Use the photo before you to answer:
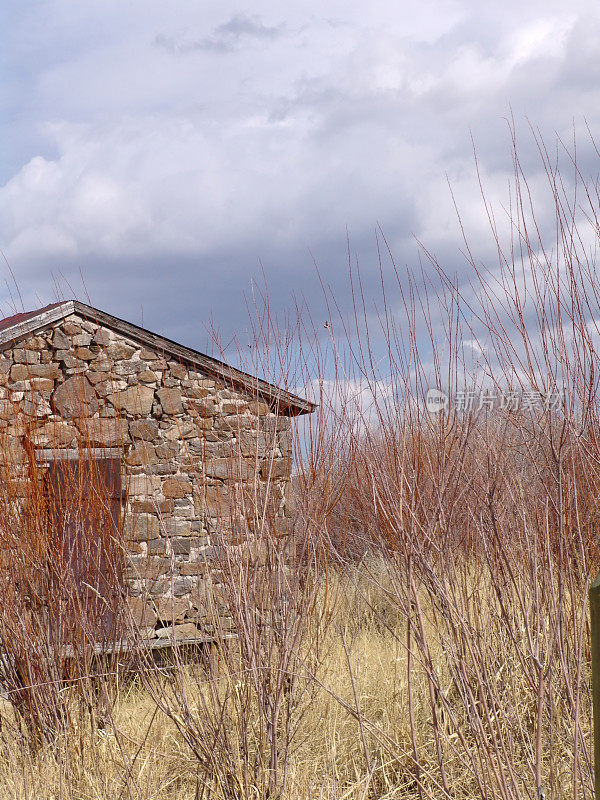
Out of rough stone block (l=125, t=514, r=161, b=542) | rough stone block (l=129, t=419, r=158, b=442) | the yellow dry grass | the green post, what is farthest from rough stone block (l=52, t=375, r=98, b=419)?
the green post

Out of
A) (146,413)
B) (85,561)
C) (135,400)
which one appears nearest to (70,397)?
(135,400)

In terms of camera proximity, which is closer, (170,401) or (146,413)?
(146,413)

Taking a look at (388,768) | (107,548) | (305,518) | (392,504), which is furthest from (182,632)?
(392,504)

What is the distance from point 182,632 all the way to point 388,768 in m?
3.32

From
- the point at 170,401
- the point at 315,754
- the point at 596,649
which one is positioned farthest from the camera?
the point at 170,401

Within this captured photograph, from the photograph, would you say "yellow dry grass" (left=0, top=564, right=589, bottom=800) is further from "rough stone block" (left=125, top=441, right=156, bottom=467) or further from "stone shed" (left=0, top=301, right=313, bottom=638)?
"rough stone block" (left=125, top=441, right=156, bottom=467)

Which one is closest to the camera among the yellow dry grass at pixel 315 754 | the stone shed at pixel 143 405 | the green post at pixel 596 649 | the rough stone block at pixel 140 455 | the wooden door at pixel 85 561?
the green post at pixel 596 649

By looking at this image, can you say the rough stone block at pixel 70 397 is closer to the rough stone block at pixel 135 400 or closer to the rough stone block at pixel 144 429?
the rough stone block at pixel 135 400

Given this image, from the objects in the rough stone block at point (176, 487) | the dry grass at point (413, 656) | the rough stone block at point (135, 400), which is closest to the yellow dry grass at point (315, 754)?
the dry grass at point (413, 656)

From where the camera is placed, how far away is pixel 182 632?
7.10 metres

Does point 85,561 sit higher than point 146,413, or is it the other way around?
point 146,413

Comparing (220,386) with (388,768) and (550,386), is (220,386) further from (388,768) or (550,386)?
(550,386)

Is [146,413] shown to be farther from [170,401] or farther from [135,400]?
[170,401]

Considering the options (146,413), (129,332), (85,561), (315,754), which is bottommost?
(315,754)
